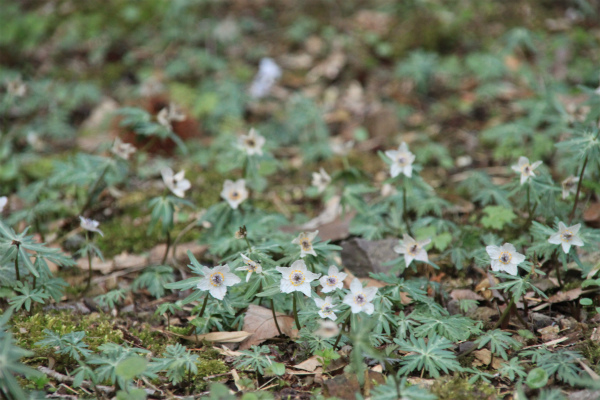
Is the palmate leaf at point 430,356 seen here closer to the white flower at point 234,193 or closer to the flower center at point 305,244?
the flower center at point 305,244

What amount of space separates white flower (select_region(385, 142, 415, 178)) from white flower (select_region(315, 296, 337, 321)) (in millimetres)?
922

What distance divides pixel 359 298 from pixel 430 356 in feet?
1.43

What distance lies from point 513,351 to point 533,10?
15.6 feet

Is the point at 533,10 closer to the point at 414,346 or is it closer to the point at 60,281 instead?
the point at 414,346

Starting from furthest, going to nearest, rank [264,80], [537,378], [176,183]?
[264,80] → [176,183] → [537,378]

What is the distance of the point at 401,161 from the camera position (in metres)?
2.93

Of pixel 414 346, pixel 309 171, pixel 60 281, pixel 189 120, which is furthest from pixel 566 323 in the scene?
pixel 189 120

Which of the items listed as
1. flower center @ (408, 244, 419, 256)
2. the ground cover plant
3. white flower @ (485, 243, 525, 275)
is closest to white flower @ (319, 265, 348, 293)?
the ground cover plant

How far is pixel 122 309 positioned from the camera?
3078 millimetres

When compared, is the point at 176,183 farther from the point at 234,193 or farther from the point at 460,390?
the point at 460,390

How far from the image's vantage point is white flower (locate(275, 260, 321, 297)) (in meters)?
2.40

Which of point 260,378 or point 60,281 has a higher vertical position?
point 60,281

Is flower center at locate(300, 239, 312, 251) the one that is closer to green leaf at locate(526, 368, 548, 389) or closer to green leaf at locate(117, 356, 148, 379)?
green leaf at locate(117, 356, 148, 379)

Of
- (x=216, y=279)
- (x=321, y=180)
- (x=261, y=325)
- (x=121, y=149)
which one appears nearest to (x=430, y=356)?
(x=261, y=325)
